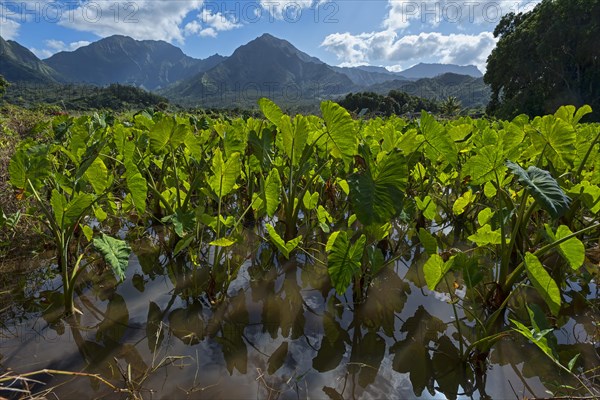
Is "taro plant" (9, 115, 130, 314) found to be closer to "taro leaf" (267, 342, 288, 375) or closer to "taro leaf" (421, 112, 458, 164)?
"taro leaf" (267, 342, 288, 375)

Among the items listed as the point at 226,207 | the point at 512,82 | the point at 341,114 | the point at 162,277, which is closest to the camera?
the point at 341,114

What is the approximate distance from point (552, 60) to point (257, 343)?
832 inches

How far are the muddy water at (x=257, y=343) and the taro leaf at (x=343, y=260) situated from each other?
23cm

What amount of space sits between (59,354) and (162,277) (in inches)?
26.2

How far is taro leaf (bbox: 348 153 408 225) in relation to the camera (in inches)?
51.5

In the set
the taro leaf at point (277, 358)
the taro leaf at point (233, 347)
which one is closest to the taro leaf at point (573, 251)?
the taro leaf at point (277, 358)

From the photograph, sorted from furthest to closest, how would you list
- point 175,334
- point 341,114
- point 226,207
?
point 226,207
point 341,114
point 175,334

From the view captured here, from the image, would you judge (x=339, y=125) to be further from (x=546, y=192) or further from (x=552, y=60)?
(x=552, y=60)

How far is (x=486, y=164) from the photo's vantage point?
5.20 feet

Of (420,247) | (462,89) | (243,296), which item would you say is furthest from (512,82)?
(462,89)

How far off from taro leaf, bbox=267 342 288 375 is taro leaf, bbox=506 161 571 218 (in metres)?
0.99

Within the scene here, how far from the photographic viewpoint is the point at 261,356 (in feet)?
4.26

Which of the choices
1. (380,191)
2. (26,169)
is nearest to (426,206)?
(380,191)

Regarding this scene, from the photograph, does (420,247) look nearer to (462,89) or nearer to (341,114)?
(341,114)
